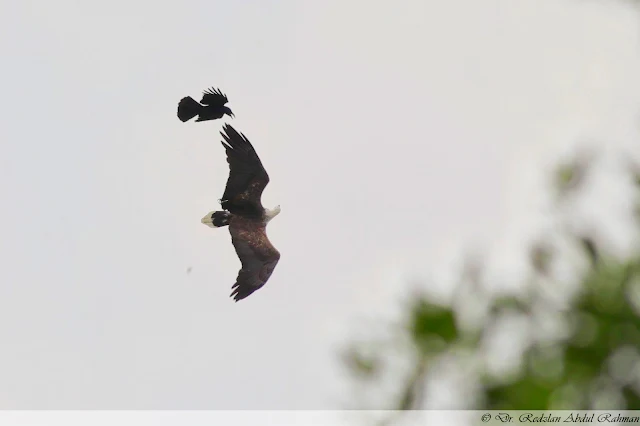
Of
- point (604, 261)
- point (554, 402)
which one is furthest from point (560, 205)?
point (554, 402)

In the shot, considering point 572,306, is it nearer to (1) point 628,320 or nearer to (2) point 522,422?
(1) point 628,320

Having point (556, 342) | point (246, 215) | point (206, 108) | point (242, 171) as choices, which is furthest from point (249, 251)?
point (556, 342)

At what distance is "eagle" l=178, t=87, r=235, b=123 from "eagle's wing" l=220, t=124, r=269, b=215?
60cm

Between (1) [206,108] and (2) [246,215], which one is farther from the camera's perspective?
(2) [246,215]

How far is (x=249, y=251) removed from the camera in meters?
14.7

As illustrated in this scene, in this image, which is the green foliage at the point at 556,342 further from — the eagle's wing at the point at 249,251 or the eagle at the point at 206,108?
the eagle's wing at the point at 249,251

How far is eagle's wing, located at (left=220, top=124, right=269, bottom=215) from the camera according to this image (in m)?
14.2

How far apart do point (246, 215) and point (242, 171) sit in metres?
0.76

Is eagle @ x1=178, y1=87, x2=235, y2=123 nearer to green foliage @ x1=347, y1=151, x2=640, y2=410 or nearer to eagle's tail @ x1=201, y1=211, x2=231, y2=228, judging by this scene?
eagle's tail @ x1=201, y1=211, x2=231, y2=228

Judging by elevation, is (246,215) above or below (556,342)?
above

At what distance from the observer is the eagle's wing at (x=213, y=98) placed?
1350cm

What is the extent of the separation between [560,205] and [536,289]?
261 mm

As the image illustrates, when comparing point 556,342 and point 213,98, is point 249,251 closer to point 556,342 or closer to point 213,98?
point 213,98

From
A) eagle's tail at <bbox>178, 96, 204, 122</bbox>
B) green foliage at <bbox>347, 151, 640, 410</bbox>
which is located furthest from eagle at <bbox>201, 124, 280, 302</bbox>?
green foliage at <bbox>347, 151, 640, 410</bbox>
